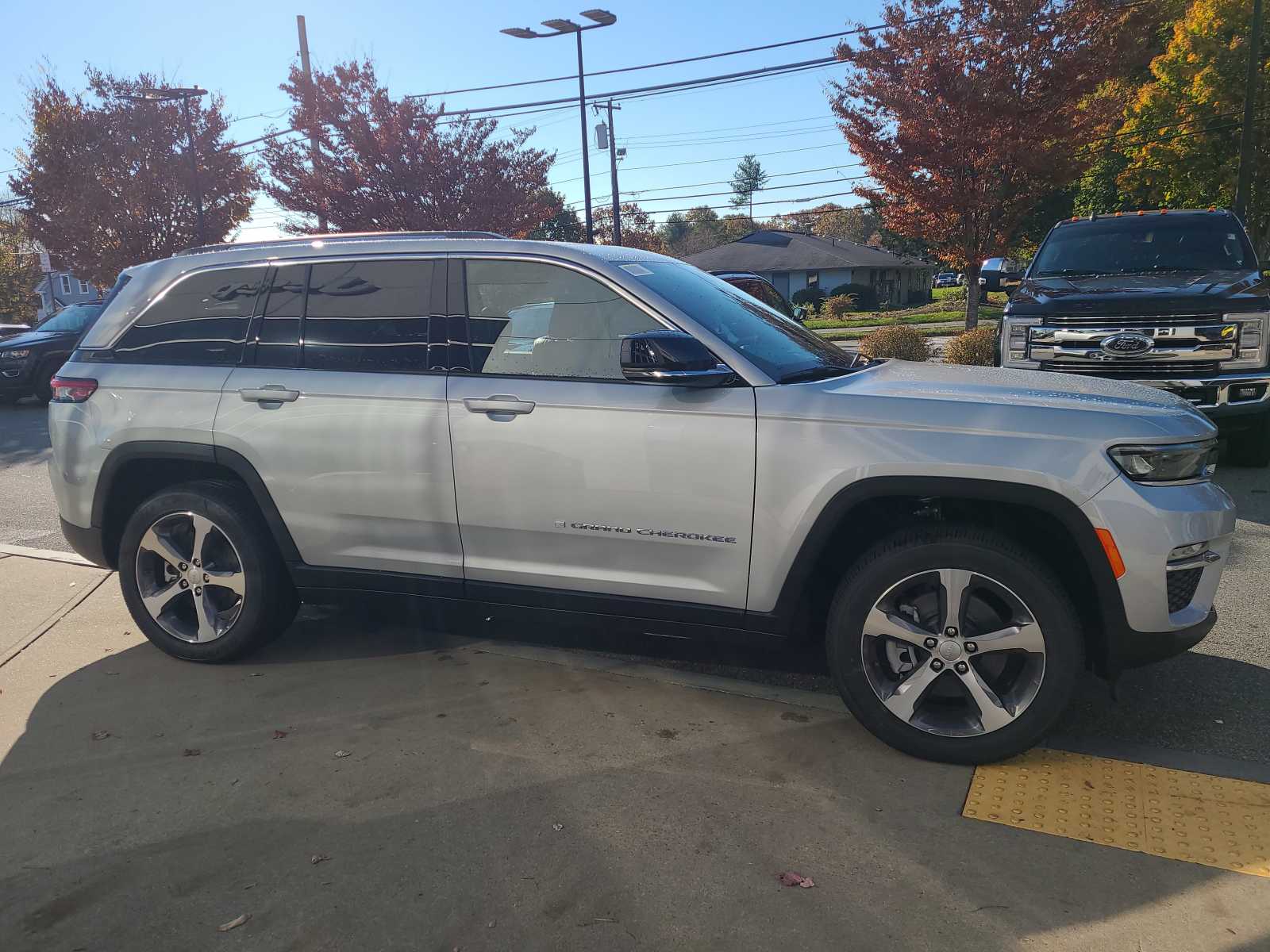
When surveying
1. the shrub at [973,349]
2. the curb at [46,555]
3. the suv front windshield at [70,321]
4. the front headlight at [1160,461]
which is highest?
the suv front windshield at [70,321]

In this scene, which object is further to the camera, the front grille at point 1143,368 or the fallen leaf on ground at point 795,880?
the front grille at point 1143,368

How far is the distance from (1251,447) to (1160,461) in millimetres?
5598

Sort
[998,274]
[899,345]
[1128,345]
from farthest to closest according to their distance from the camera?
[899,345], [998,274], [1128,345]

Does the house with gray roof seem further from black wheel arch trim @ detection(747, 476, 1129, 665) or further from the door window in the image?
black wheel arch trim @ detection(747, 476, 1129, 665)

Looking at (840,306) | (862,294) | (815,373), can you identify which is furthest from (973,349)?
(862,294)

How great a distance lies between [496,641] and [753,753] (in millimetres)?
1639

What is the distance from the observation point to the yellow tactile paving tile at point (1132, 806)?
2746mm

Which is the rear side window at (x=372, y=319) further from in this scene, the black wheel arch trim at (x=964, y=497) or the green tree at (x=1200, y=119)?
the green tree at (x=1200, y=119)

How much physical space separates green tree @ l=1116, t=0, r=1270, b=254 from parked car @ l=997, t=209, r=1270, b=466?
22262 millimetres

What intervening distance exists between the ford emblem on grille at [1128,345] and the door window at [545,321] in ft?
16.5

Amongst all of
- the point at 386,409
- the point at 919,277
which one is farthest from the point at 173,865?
the point at 919,277

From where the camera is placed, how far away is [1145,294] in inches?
279

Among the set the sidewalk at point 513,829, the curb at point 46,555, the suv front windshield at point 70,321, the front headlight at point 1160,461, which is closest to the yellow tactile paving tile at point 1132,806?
the sidewalk at point 513,829

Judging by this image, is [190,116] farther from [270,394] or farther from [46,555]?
[270,394]
